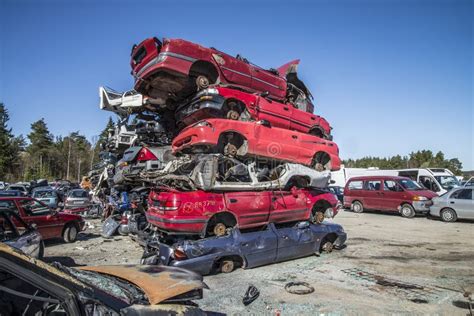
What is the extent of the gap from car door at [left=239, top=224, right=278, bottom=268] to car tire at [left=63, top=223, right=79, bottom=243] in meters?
5.98

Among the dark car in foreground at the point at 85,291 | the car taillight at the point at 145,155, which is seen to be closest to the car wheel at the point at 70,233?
the car taillight at the point at 145,155

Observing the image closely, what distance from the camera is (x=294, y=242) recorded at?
6418 mm

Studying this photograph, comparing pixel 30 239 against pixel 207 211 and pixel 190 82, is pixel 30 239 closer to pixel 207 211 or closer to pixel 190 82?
pixel 207 211

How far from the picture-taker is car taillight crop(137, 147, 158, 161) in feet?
27.9

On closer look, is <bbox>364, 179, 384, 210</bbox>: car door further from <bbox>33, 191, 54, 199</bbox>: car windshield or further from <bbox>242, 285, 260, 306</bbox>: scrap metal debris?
<bbox>33, 191, 54, 199</bbox>: car windshield

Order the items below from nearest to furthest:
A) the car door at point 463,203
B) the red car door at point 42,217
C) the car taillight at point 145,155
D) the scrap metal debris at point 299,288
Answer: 1. the scrap metal debris at point 299,288
2. the red car door at point 42,217
3. the car taillight at point 145,155
4. the car door at point 463,203

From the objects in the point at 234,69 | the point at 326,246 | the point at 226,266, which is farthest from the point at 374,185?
the point at 226,266

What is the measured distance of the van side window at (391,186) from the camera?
48.7 ft

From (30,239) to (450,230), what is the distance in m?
12.1

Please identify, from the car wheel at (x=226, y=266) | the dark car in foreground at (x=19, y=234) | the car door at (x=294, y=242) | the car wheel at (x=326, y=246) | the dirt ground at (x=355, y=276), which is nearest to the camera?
the dirt ground at (x=355, y=276)

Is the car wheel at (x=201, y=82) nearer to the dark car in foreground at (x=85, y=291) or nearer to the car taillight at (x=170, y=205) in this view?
the car taillight at (x=170, y=205)

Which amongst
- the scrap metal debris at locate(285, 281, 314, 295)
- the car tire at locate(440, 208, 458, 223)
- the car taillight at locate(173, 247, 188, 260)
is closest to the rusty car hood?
the car taillight at locate(173, 247, 188, 260)

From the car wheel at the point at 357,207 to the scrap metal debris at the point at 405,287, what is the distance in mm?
11332

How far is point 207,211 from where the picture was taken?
5910 millimetres
